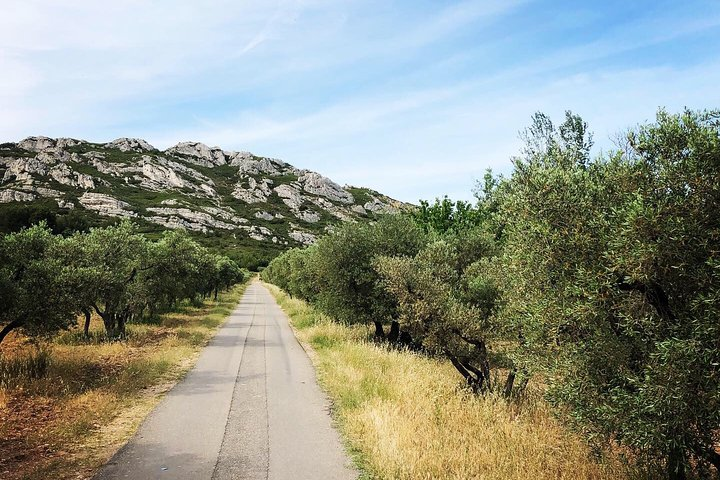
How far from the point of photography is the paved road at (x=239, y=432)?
8812mm

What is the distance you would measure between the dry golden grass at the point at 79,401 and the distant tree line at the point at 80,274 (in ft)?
6.09

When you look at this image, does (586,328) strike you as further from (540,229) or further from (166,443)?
(166,443)

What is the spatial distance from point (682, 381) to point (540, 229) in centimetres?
306

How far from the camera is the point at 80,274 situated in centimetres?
1620

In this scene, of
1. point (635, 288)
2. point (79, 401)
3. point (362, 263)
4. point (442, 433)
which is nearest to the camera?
point (635, 288)

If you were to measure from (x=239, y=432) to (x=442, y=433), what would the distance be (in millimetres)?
5143

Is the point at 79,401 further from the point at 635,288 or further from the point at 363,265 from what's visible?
the point at 363,265

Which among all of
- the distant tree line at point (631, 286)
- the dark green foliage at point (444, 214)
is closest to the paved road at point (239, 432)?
the distant tree line at point (631, 286)

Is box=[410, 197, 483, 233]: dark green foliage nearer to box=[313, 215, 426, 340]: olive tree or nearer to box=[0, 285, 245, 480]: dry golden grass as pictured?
box=[313, 215, 426, 340]: olive tree

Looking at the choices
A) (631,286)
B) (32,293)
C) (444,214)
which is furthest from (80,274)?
(444,214)

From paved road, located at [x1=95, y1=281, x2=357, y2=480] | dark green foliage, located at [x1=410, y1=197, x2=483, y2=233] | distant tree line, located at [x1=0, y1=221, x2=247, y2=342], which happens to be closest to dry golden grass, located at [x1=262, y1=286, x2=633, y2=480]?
paved road, located at [x1=95, y1=281, x2=357, y2=480]

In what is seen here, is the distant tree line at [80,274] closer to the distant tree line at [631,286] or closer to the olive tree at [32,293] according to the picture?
the olive tree at [32,293]

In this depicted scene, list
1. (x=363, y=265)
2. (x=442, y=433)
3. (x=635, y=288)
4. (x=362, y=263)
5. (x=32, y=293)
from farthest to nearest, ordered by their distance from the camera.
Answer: (x=362, y=263) < (x=363, y=265) < (x=32, y=293) < (x=442, y=433) < (x=635, y=288)

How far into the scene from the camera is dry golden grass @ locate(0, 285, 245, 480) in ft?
30.6
